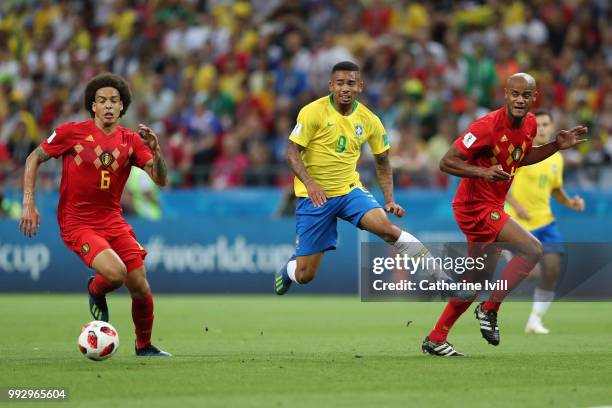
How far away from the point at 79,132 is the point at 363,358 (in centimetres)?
330

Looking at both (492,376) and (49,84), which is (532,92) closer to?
(492,376)

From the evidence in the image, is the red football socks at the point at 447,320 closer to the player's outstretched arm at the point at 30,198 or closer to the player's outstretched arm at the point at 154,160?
the player's outstretched arm at the point at 154,160

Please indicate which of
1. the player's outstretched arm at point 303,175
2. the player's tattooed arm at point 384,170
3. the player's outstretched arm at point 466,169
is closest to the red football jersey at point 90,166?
the player's outstretched arm at point 303,175

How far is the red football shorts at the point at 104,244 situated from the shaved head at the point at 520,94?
3.63 meters

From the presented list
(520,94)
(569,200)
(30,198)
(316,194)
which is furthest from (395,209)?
(569,200)

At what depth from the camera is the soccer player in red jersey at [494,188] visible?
1048cm

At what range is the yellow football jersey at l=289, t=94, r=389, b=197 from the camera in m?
11.9

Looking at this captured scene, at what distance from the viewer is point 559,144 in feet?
34.8

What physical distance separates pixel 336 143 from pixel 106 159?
101 inches

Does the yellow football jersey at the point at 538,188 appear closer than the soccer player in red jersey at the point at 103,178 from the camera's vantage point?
No

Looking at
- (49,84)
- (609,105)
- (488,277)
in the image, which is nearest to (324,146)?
(488,277)

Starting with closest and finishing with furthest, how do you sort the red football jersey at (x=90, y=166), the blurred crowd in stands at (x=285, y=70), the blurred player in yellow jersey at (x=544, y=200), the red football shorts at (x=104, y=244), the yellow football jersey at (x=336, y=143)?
1. the red football shorts at (x=104, y=244)
2. the red football jersey at (x=90, y=166)
3. the yellow football jersey at (x=336, y=143)
4. the blurred player in yellow jersey at (x=544, y=200)
5. the blurred crowd in stands at (x=285, y=70)

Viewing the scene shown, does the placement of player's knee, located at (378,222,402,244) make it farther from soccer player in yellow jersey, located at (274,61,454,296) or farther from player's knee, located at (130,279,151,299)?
player's knee, located at (130,279,151,299)

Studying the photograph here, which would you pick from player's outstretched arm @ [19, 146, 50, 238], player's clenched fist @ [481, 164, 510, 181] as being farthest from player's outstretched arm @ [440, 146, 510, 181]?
player's outstretched arm @ [19, 146, 50, 238]
